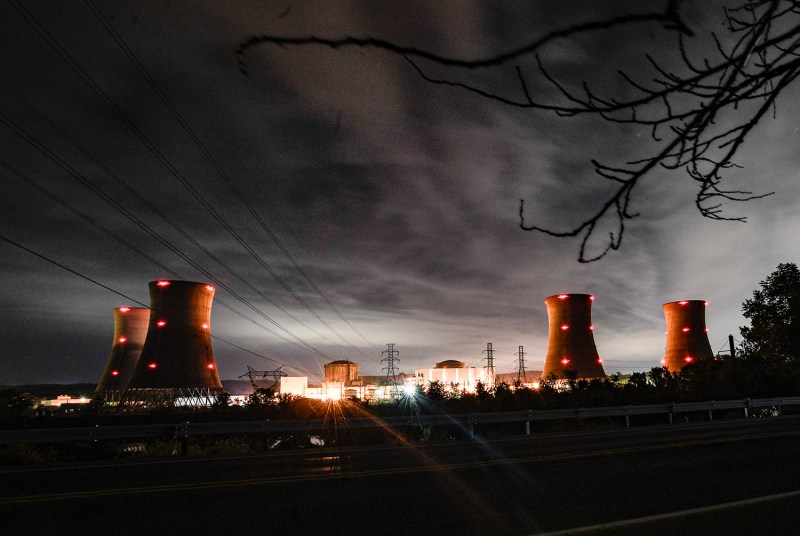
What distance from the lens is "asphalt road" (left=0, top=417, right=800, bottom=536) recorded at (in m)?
4.89

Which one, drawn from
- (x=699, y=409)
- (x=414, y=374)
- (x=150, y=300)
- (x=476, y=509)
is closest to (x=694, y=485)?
(x=476, y=509)

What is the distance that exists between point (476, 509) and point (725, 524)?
2.30m

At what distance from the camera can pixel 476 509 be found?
18.0ft

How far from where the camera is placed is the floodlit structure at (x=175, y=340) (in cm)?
4141

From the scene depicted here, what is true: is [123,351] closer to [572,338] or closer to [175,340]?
[175,340]

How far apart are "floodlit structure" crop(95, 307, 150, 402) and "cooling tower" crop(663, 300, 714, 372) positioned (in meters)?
55.9

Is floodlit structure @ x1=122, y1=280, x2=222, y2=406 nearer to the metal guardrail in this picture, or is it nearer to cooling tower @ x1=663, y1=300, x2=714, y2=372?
the metal guardrail

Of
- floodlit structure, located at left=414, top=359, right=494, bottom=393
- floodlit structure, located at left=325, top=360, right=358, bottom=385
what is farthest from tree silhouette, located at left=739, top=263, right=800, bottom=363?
floodlit structure, located at left=325, top=360, right=358, bottom=385

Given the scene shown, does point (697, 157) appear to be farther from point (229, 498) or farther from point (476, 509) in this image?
point (229, 498)

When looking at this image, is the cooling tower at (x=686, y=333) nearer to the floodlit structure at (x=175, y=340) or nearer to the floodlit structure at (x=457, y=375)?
the floodlit structure at (x=457, y=375)

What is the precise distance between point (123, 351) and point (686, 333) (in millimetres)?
59292

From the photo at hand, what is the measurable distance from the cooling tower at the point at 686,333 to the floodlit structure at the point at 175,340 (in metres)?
43.8

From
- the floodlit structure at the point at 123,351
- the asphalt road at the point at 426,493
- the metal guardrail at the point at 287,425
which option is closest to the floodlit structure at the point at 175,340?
the floodlit structure at the point at 123,351

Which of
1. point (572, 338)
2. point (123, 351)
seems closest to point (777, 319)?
point (572, 338)
